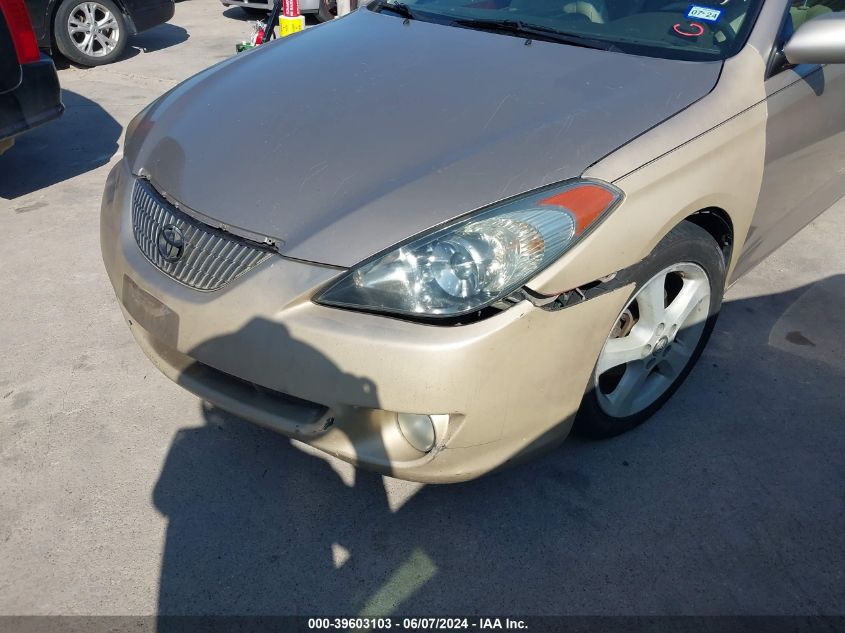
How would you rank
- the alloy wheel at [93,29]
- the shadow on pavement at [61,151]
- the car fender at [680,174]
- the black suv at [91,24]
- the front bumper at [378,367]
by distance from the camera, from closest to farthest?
the front bumper at [378,367] → the car fender at [680,174] → the shadow on pavement at [61,151] → the black suv at [91,24] → the alloy wheel at [93,29]

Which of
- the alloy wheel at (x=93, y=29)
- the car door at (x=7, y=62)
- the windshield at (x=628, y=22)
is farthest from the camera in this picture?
the alloy wheel at (x=93, y=29)

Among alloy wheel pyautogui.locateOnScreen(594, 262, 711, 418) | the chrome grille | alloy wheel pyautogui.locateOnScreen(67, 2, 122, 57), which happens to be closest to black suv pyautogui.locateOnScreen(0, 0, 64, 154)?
the chrome grille

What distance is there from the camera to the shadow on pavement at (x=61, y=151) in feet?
14.8

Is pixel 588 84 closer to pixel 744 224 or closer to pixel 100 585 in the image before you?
pixel 744 224

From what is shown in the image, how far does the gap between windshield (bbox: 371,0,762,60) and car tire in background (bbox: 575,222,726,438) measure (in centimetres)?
66

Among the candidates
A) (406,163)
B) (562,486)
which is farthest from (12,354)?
(562,486)

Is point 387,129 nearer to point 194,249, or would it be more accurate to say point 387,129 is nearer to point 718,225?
point 194,249

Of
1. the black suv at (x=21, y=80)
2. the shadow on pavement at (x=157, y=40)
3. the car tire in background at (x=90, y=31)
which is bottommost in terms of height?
the shadow on pavement at (x=157, y=40)

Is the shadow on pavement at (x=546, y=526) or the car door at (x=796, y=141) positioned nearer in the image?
the shadow on pavement at (x=546, y=526)

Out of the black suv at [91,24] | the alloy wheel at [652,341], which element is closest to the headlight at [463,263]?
the alloy wheel at [652,341]

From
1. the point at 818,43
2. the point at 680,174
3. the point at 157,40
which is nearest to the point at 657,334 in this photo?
the point at 680,174

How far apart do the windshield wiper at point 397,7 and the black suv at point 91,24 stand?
4.49 meters

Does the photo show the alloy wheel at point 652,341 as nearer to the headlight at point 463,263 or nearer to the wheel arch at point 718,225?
the wheel arch at point 718,225

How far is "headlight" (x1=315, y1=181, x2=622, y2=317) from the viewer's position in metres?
1.79
